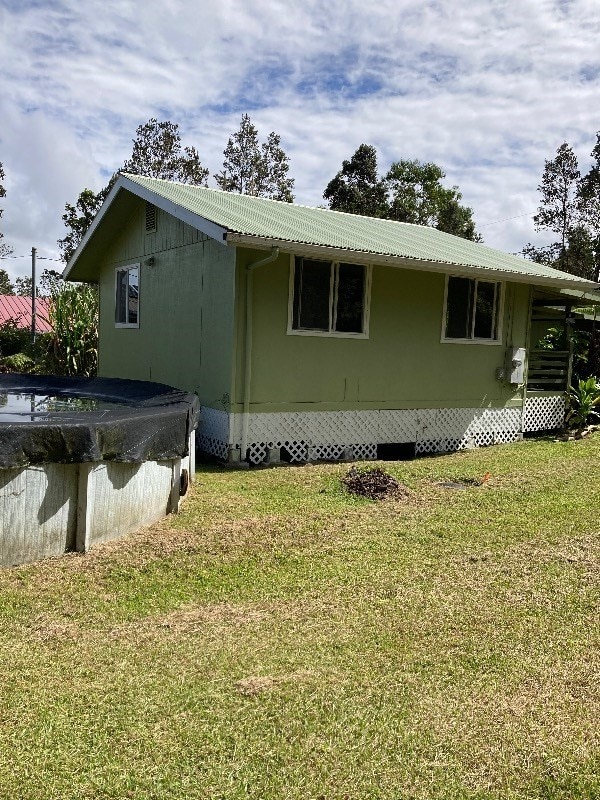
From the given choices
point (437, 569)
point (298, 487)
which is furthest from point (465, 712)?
point (298, 487)

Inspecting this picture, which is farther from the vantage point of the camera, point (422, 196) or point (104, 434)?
point (422, 196)

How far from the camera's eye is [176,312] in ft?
34.9

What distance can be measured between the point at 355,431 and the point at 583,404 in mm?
5206

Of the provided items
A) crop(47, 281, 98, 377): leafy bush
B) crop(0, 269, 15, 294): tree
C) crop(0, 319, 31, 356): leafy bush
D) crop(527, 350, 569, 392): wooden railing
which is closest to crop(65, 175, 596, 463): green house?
crop(527, 350, 569, 392): wooden railing

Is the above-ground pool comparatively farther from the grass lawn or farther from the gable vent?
the gable vent

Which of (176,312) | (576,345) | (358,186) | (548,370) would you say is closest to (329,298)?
(176,312)

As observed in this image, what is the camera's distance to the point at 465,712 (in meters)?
3.17

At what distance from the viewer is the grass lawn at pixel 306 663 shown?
2.71m

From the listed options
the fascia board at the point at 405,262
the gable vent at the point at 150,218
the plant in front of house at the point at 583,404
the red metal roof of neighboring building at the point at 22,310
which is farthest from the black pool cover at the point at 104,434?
the red metal roof of neighboring building at the point at 22,310

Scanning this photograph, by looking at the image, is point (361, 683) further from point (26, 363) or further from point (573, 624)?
point (26, 363)

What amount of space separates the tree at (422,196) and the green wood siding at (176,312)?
24571mm

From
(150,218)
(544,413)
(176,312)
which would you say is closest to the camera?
(176,312)

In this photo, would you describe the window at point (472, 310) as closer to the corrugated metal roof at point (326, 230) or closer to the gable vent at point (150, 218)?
the corrugated metal roof at point (326, 230)

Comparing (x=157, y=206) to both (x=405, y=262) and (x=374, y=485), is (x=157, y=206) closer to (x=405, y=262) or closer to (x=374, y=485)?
(x=405, y=262)
